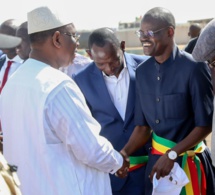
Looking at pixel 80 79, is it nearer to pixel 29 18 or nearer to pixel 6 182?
pixel 29 18

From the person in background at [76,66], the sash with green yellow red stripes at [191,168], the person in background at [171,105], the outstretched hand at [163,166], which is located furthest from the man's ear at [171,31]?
the person in background at [76,66]

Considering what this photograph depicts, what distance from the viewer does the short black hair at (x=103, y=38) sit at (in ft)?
12.5

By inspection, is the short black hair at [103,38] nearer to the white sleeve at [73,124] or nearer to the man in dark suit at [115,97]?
the man in dark suit at [115,97]

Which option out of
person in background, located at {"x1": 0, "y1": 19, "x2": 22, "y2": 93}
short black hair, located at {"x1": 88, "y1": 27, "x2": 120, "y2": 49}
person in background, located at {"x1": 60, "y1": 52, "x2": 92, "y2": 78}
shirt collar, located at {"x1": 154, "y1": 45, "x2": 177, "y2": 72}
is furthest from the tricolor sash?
person in background, located at {"x1": 0, "y1": 19, "x2": 22, "y2": 93}

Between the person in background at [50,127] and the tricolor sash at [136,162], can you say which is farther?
the tricolor sash at [136,162]

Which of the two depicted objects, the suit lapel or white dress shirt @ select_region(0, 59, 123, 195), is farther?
the suit lapel

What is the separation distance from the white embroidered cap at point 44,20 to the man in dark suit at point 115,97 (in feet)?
2.93

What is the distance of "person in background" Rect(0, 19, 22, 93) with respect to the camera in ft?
15.1

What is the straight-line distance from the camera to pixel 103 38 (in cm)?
384

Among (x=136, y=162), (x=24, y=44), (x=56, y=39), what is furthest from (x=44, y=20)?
(x=24, y=44)

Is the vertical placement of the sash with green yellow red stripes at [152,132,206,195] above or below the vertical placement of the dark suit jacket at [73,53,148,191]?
below

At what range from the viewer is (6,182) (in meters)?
2.07

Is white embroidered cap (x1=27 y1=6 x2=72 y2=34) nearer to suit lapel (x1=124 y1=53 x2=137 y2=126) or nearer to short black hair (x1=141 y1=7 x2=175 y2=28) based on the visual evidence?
short black hair (x1=141 y1=7 x2=175 y2=28)

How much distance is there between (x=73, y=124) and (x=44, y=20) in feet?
2.13
